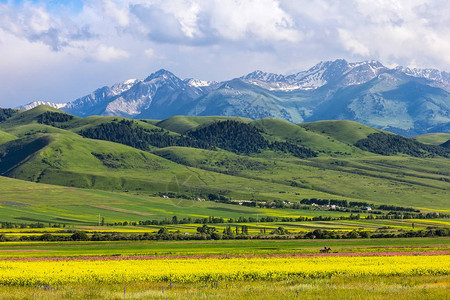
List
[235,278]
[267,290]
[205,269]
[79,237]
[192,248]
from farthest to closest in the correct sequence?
[79,237]
[192,248]
[205,269]
[235,278]
[267,290]

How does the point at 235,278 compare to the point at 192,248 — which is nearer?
the point at 235,278

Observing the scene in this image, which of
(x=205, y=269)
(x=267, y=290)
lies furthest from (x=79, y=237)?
(x=267, y=290)

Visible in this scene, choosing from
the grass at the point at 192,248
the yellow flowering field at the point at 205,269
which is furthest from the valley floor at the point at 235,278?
the grass at the point at 192,248

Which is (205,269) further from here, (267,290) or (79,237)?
(79,237)

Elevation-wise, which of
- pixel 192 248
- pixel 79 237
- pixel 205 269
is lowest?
pixel 79 237

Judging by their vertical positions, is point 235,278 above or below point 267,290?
below

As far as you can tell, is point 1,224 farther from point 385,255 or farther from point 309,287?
point 309,287

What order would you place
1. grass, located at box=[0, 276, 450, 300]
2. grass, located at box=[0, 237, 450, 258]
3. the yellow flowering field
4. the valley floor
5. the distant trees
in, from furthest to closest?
1. the distant trees
2. grass, located at box=[0, 237, 450, 258]
3. the yellow flowering field
4. the valley floor
5. grass, located at box=[0, 276, 450, 300]

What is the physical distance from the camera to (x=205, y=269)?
66500 mm

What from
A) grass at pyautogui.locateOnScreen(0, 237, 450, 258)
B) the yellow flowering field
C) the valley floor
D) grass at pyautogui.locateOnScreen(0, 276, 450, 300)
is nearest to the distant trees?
grass at pyautogui.locateOnScreen(0, 237, 450, 258)

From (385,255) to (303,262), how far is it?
1781 centimetres

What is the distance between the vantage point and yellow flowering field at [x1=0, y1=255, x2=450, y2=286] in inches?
2351

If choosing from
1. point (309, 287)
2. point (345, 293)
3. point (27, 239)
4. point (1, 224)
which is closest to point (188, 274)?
point (309, 287)

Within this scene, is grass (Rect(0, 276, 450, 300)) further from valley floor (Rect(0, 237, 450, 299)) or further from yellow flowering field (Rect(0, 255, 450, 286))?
yellow flowering field (Rect(0, 255, 450, 286))
